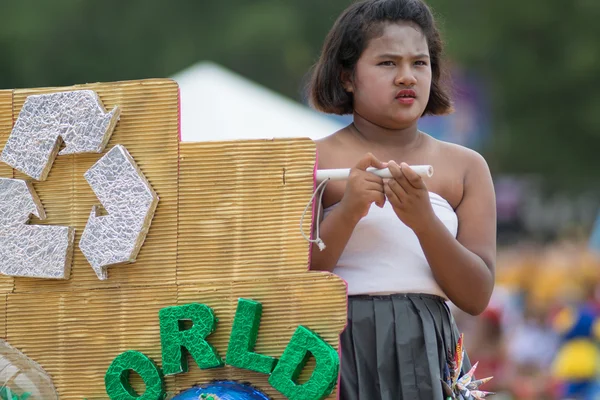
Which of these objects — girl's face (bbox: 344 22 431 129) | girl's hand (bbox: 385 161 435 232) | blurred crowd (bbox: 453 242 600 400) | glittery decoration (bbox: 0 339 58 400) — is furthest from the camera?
blurred crowd (bbox: 453 242 600 400)

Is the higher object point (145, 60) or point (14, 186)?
point (14, 186)

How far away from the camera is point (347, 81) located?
287 cm

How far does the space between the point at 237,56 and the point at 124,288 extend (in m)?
18.6

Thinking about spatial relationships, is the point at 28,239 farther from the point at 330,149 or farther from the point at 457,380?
the point at 457,380

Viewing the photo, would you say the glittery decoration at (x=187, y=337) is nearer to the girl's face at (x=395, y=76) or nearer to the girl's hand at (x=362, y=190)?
the girl's hand at (x=362, y=190)

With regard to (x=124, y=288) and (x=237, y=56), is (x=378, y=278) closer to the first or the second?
(x=124, y=288)

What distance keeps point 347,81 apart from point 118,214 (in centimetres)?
70

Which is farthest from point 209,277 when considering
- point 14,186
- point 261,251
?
point 14,186

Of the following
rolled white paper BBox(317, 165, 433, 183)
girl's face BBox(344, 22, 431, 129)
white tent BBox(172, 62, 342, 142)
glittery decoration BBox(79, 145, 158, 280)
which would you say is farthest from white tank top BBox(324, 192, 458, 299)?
white tent BBox(172, 62, 342, 142)

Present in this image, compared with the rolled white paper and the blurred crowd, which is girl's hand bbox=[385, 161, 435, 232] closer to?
the rolled white paper

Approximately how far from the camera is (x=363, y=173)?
8.33ft

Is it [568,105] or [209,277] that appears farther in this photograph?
[568,105]

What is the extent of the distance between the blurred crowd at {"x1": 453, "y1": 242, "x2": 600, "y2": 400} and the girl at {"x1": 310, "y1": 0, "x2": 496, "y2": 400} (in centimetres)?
452

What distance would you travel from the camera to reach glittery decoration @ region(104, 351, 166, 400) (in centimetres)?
269
